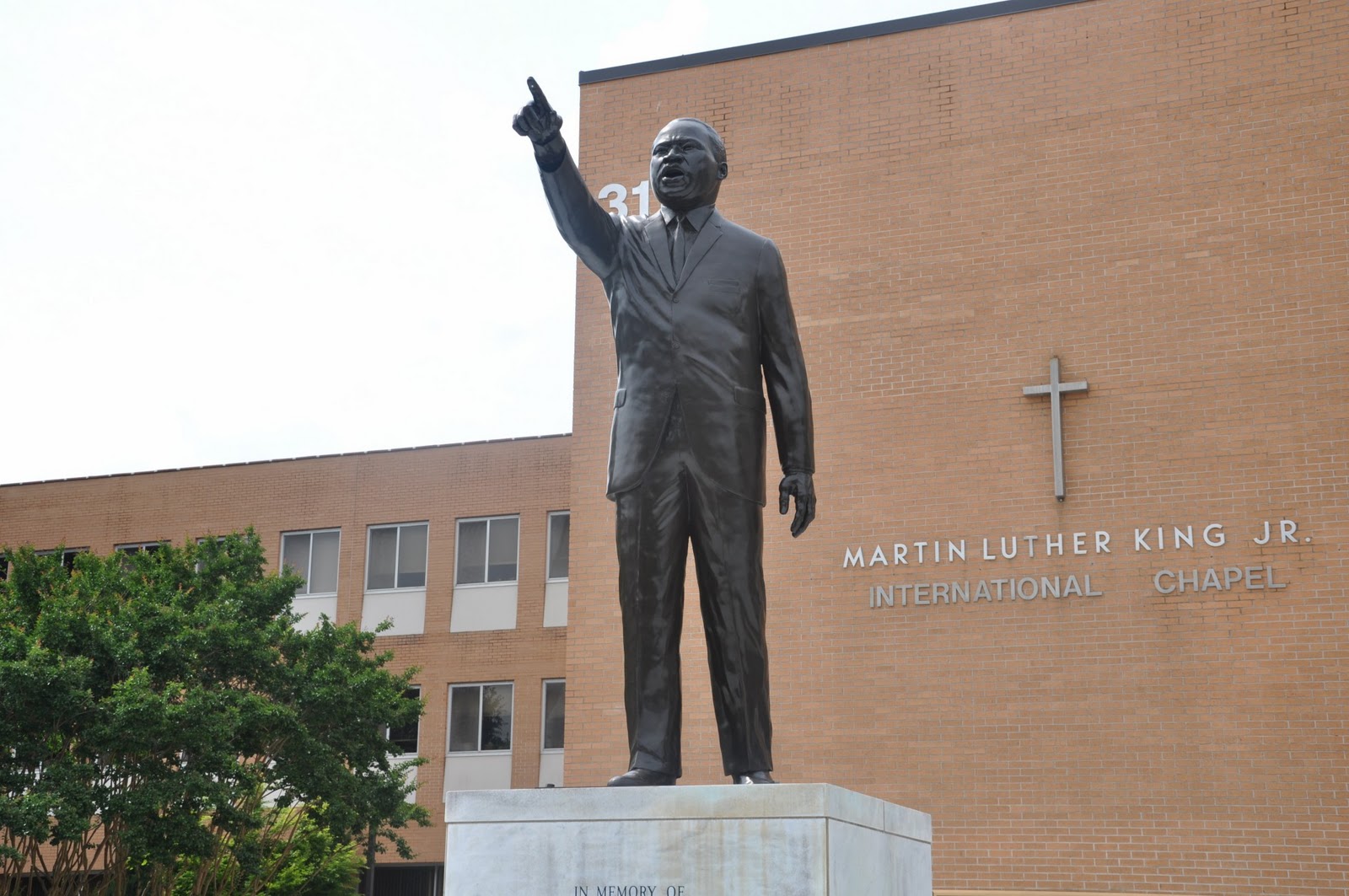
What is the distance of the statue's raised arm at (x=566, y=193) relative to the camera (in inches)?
248

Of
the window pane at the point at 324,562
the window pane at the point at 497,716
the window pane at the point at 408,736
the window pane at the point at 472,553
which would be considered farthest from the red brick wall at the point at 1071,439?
the window pane at the point at 324,562

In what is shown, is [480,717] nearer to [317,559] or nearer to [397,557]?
[397,557]

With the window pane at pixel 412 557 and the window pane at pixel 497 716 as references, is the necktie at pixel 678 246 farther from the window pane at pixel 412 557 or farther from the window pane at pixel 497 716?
the window pane at pixel 412 557

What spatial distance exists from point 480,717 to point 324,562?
17.2ft

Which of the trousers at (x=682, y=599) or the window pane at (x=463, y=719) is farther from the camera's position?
the window pane at (x=463, y=719)

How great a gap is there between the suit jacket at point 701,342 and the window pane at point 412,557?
2700 centimetres

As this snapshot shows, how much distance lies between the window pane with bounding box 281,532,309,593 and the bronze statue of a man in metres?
28.6

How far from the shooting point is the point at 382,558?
110 ft

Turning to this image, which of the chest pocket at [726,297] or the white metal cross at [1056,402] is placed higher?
the white metal cross at [1056,402]

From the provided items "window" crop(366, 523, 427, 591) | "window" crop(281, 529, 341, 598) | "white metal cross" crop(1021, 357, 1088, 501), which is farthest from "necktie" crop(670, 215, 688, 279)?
"window" crop(281, 529, 341, 598)

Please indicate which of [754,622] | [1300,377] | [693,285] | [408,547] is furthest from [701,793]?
[408,547]

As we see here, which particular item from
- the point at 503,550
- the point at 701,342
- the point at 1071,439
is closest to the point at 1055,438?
the point at 1071,439

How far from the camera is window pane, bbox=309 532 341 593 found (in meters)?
34.0

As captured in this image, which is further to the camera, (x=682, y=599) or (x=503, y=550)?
(x=503, y=550)
